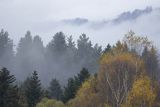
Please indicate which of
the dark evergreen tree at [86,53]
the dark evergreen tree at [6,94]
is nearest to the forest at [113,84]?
the dark evergreen tree at [6,94]

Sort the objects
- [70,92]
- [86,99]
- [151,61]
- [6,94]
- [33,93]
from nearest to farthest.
→ [6,94], [86,99], [151,61], [33,93], [70,92]

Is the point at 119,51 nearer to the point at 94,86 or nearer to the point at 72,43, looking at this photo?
the point at 94,86

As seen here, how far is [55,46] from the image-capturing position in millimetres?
162250

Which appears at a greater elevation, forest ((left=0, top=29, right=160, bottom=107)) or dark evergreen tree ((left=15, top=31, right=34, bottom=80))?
dark evergreen tree ((left=15, top=31, right=34, bottom=80))

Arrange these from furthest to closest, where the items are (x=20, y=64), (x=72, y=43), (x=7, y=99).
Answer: (x=72, y=43), (x=20, y=64), (x=7, y=99)

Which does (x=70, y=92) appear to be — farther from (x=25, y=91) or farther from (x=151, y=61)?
(x=151, y=61)

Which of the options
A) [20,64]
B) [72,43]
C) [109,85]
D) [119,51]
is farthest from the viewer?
[72,43]

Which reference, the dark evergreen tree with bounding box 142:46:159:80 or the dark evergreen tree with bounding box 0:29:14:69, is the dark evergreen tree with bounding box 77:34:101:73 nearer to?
the dark evergreen tree with bounding box 0:29:14:69

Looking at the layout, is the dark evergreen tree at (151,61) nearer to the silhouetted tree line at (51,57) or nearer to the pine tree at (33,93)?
the pine tree at (33,93)

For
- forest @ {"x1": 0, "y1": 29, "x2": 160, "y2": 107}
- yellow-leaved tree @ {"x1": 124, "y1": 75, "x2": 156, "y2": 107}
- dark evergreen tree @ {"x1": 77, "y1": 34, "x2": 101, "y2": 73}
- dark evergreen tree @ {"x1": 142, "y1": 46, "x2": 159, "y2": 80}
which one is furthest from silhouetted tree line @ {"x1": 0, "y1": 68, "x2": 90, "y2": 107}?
dark evergreen tree @ {"x1": 77, "y1": 34, "x2": 101, "y2": 73}

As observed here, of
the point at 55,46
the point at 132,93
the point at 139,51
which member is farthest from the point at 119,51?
the point at 55,46

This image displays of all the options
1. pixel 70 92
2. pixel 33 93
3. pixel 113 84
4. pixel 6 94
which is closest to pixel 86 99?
pixel 113 84

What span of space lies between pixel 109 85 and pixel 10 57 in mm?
97040

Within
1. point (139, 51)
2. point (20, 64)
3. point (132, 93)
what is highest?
point (20, 64)
